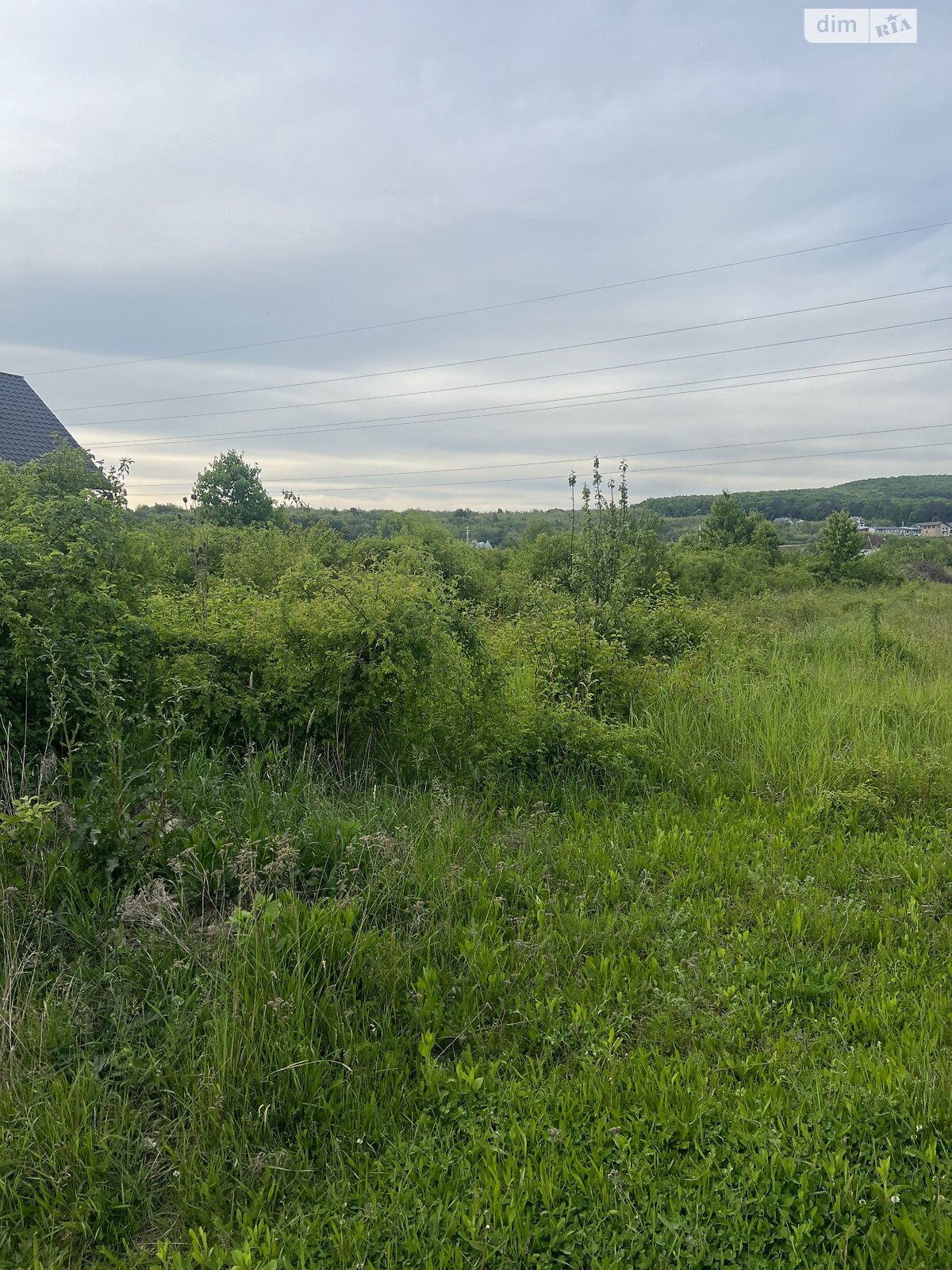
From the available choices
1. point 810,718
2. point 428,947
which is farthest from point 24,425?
point 428,947

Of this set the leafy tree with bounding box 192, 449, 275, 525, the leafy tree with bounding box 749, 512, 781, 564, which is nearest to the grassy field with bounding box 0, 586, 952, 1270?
the leafy tree with bounding box 749, 512, 781, 564

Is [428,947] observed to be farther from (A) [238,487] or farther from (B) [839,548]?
(A) [238,487]

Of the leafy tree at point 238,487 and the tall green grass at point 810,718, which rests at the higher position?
the leafy tree at point 238,487

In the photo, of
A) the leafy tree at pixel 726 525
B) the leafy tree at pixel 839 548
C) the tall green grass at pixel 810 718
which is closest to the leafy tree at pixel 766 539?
the leafy tree at pixel 726 525

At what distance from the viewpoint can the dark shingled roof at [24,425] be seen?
777 inches

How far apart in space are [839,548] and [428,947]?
96.3ft

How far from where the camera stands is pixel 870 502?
62844 mm

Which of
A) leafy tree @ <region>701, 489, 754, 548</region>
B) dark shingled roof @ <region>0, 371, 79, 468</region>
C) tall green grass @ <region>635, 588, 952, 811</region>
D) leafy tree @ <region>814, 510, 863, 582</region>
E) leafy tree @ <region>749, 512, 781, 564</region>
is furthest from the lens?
leafy tree @ <region>701, 489, 754, 548</region>

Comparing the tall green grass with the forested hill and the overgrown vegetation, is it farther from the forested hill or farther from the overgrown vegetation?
the forested hill

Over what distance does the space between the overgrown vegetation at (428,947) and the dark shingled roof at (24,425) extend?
16564 mm

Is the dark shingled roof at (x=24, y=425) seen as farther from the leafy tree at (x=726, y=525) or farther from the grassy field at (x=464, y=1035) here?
the leafy tree at (x=726, y=525)

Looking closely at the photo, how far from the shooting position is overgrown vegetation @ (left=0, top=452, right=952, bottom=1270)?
221 centimetres

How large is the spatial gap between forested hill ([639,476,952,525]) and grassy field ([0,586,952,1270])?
39.4 meters

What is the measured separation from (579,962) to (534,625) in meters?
4.36
